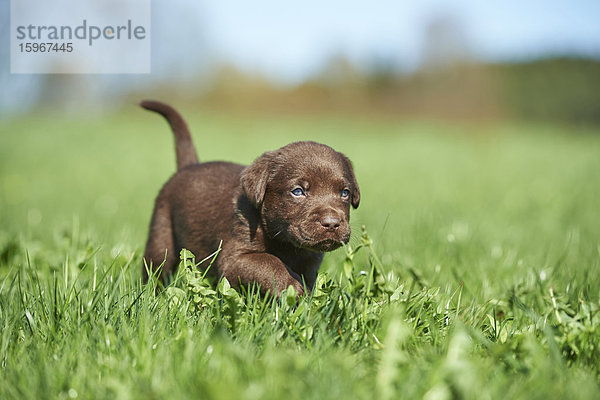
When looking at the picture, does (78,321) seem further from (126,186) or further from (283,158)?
(126,186)

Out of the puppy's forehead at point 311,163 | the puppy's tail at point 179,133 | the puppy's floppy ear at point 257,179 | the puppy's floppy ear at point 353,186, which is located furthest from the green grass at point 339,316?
the puppy's tail at point 179,133

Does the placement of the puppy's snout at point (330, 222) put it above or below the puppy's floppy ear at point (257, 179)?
below

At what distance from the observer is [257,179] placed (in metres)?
2.96

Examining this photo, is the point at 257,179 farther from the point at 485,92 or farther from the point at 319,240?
the point at 485,92

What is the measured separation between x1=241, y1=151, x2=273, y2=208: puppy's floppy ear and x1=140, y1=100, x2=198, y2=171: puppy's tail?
130 centimetres

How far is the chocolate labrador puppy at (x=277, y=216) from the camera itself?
2760 mm

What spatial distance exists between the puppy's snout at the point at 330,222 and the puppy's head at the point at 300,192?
12mm

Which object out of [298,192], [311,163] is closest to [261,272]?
[298,192]

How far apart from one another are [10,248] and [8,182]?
22.3 feet

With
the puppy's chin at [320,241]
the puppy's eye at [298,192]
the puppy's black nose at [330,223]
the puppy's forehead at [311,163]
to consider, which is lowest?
the puppy's chin at [320,241]

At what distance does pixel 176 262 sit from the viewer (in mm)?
3869

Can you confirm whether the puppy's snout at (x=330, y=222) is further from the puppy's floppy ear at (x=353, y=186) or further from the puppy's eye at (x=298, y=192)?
the puppy's floppy ear at (x=353, y=186)

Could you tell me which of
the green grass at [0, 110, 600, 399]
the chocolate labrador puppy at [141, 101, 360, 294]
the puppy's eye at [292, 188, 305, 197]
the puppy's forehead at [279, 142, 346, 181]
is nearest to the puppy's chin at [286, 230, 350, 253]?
the chocolate labrador puppy at [141, 101, 360, 294]

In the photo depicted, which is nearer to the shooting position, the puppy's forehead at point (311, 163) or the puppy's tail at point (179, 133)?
the puppy's forehead at point (311, 163)
